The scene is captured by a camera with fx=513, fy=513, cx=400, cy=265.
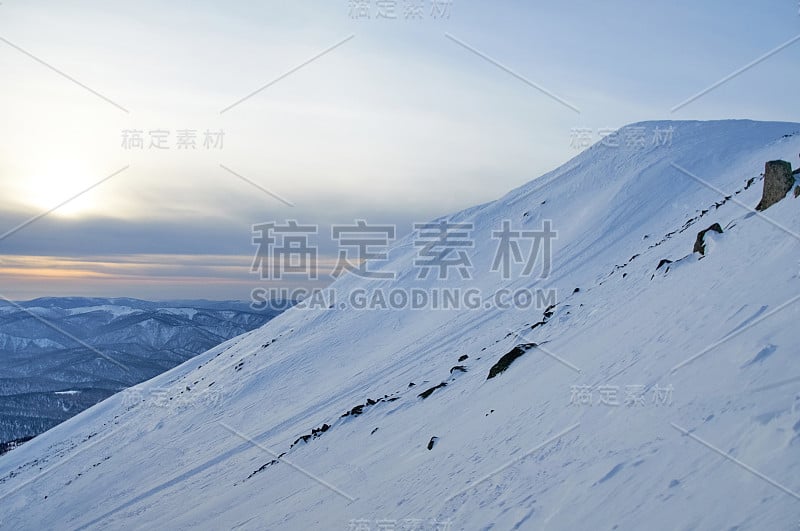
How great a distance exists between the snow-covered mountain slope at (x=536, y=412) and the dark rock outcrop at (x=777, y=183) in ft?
4.46

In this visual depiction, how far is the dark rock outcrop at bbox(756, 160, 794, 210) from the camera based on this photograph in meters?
17.6

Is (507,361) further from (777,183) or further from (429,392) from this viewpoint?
(777,183)

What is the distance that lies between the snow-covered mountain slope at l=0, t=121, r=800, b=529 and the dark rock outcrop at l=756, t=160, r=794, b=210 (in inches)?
53.5

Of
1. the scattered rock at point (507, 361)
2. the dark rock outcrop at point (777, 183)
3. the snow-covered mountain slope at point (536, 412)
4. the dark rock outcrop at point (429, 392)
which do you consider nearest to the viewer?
the snow-covered mountain slope at point (536, 412)

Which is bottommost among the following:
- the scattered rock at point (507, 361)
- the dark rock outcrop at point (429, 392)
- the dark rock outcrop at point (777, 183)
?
the dark rock outcrop at point (429, 392)

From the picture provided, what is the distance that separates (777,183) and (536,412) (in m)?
13.0

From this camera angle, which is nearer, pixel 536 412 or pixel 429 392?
pixel 536 412

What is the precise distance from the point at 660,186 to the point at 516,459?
38.3 meters

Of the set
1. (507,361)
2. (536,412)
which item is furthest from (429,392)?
(536,412)

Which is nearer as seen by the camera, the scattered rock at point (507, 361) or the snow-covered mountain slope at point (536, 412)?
the snow-covered mountain slope at point (536, 412)

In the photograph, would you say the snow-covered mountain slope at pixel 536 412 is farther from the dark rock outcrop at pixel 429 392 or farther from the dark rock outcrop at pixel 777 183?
the dark rock outcrop at pixel 777 183

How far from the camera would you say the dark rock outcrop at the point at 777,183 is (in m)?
17.6

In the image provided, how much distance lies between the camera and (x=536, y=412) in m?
12.5

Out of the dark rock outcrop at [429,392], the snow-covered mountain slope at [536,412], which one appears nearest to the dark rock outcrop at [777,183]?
the snow-covered mountain slope at [536,412]
